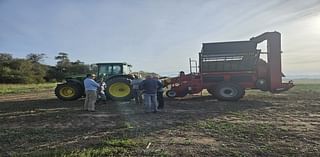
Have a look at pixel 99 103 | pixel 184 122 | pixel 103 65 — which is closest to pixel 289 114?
pixel 184 122

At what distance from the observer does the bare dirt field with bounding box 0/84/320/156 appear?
558 centimetres

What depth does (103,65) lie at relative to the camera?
1566cm

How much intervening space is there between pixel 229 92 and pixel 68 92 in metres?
8.23

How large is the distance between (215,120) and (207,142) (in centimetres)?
267

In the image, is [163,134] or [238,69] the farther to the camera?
[238,69]

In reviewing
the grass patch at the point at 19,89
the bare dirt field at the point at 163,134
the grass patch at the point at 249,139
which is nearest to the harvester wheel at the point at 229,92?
the bare dirt field at the point at 163,134

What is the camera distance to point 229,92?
14.3 meters

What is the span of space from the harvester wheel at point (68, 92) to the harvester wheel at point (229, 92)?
708cm

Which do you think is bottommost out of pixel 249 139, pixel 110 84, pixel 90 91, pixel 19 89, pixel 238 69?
pixel 249 139

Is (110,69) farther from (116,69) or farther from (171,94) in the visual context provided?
(171,94)

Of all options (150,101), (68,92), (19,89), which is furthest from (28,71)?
(150,101)

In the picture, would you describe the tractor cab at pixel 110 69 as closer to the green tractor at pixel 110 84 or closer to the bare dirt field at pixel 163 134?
the green tractor at pixel 110 84

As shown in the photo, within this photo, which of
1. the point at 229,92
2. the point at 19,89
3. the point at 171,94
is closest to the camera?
the point at 229,92

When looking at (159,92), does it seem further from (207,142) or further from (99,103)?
(207,142)
